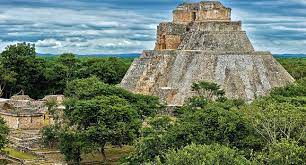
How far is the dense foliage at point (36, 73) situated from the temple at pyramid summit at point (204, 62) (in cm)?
1621

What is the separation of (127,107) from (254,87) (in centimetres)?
1398

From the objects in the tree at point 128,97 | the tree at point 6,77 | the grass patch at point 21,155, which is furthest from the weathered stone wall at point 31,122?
the tree at point 6,77


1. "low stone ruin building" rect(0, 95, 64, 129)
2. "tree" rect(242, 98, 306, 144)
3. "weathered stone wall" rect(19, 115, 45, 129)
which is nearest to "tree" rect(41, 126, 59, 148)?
"weathered stone wall" rect(19, 115, 45, 129)

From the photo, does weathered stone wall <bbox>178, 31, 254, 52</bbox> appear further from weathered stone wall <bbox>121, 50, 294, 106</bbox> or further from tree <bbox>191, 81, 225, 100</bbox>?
tree <bbox>191, 81, 225, 100</bbox>

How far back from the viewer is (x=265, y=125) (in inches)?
990

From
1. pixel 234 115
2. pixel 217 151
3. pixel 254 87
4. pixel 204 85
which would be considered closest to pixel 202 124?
pixel 234 115

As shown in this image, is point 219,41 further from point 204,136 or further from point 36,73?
point 36,73

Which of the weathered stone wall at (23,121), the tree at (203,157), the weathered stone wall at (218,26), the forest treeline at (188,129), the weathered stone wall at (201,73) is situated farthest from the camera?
the weathered stone wall at (218,26)

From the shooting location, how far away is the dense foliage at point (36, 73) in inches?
2386

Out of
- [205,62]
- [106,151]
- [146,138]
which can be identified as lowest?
[106,151]

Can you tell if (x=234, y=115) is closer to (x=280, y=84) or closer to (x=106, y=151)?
(x=106, y=151)

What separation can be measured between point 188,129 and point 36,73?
126ft

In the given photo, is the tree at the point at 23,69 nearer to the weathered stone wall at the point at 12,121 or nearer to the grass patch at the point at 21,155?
the weathered stone wall at the point at 12,121

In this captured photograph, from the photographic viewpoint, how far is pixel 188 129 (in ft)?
84.7
